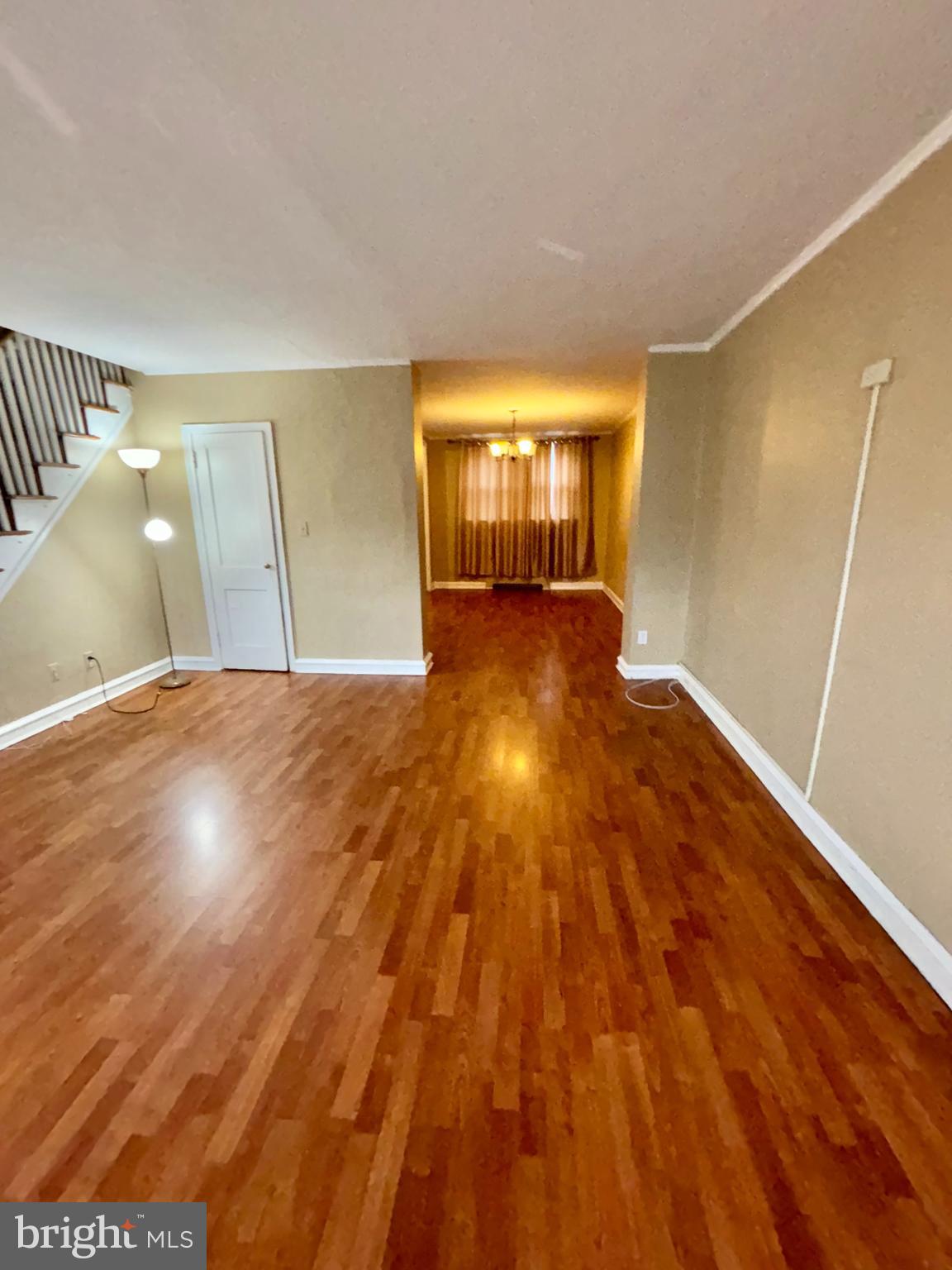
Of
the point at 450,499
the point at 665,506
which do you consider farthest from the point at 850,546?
the point at 450,499

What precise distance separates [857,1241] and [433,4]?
2728 mm

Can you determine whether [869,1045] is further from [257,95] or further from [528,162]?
[257,95]

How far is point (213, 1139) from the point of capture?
1.18 meters

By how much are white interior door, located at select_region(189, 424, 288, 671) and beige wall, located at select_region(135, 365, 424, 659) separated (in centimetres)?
12

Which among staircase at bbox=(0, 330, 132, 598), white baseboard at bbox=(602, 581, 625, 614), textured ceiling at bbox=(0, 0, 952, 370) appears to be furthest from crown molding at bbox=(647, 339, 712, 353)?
staircase at bbox=(0, 330, 132, 598)

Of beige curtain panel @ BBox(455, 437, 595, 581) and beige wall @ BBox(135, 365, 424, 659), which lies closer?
beige wall @ BBox(135, 365, 424, 659)

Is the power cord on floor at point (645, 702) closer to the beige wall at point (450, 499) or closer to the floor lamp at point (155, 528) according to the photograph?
the floor lamp at point (155, 528)

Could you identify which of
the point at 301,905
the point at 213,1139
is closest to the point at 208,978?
the point at 301,905

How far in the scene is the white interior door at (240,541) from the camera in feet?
13.3

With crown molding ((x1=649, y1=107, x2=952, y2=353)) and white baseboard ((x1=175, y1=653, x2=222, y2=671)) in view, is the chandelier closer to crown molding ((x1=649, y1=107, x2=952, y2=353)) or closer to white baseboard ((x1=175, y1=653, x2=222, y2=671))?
crown molding ((x1=649, y1=107, x2=952, y2=353))

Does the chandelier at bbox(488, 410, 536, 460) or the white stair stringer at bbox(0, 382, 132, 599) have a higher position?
the chandelier at bbox(488, 410, 536, 460)

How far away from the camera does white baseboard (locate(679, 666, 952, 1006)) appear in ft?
5.08

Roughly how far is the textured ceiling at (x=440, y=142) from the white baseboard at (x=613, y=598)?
4.39m

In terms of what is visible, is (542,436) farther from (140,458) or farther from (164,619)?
(164,619)
